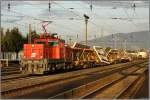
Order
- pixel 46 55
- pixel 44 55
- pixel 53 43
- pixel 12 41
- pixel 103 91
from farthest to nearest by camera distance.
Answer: pixel 12 41
pixel 53 43
pixel 46 55
pixel 44 55
pixel 103 91

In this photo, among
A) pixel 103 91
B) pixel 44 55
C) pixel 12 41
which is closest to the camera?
Answer: pixel 103 91

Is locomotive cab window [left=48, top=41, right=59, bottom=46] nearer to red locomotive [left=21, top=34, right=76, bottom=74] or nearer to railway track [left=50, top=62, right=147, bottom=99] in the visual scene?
red locomotive [left=21, top=34, right=76, bottom=74]

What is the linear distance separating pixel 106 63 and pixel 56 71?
34206 mm

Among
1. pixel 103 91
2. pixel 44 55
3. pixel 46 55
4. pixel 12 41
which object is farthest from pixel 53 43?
pixel 12 41

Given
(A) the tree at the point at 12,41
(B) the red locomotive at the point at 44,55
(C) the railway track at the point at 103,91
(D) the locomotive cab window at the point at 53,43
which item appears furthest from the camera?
(A) the tree at the point at 12,41

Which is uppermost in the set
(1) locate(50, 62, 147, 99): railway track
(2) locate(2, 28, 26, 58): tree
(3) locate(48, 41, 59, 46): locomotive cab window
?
(2) locate(2, 28, 26, 58): tree

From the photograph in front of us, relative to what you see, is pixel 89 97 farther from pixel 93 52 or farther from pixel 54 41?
pixel 93 52

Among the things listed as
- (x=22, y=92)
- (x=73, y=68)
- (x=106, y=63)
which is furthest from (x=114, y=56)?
(x=22, y=92)

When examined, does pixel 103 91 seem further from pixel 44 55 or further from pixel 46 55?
pixel 46 55

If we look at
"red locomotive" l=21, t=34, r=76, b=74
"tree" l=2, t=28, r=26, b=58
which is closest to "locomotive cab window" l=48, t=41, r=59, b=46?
"red locomotive" l=21, t=34, r=76, b=74

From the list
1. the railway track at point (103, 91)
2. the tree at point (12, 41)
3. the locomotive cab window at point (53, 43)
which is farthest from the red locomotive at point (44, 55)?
the tree at point (12, 41)

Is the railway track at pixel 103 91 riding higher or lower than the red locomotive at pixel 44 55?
lower

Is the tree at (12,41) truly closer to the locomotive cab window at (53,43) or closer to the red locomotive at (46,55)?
the red locomotive at (46,55)

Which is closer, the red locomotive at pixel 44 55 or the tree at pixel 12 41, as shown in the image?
the red locomotive at pixel 44 55
